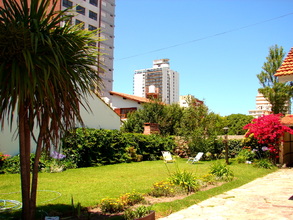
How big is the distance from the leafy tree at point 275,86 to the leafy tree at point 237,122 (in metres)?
26.6

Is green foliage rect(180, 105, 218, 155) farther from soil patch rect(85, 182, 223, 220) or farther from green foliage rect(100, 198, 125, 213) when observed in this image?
green foliage rect(100, 198, 125, 213)

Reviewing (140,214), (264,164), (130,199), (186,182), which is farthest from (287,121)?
(140,214)

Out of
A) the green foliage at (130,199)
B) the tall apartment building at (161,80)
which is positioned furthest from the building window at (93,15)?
the tall apartment building at (161,80)

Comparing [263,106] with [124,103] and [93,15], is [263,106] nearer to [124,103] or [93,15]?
[93,15]

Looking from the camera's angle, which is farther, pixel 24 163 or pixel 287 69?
pixel 287 69

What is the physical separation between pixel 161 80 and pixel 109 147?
475 ft

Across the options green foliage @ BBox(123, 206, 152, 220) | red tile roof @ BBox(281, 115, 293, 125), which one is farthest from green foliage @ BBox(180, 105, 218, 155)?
green foliage @ BBox(123, 206, 152, 220)

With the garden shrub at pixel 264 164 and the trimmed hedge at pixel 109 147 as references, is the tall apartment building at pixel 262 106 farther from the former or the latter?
the trimmed hedge at pixel 109 147

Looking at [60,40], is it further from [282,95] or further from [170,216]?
[282,95]

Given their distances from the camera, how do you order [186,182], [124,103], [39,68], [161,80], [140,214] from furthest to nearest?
[161,80], [124,103], [186,182], [140,214], [39,68]

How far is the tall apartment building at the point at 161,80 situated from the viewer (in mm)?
Result: 160875

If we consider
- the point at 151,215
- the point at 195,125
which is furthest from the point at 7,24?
the point at 195,125

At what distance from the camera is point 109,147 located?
17047mm

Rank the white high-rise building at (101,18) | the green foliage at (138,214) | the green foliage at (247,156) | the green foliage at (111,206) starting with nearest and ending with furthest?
the green foliage at (138,214) < the green foliage at (111,206) < the green foliage at (247,156) < the white high-rise building at (101,18)
